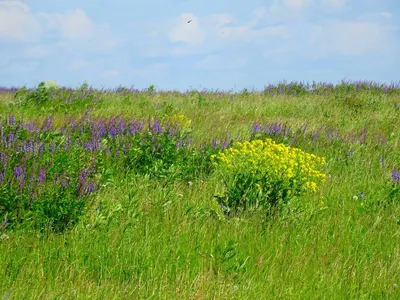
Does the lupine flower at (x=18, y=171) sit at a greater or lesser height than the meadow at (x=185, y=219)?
greater

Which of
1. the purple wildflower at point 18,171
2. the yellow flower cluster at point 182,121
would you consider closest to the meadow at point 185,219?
the purple wildflower at point 18,171

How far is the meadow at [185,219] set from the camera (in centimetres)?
376

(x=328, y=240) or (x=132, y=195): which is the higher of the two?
(x=132, y=195)

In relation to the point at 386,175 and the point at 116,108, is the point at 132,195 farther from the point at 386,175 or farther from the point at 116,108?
the point at 116,108

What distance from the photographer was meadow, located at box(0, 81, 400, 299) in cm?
376

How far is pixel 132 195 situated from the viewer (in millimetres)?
4965

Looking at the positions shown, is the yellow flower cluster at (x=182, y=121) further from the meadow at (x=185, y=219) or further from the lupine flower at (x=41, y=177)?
the lupine flower at (x=41, y=177)

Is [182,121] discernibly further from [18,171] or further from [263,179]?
[18,171]

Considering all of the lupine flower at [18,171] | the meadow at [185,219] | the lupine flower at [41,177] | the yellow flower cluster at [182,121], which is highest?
the yellow flower cluster at [182,121]

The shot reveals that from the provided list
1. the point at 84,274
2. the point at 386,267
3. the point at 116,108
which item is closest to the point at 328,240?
the point at 386,267

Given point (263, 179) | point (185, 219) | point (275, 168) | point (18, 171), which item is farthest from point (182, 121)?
point (185, 219)

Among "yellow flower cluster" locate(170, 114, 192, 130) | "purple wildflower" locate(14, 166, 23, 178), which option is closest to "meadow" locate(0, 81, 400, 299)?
"purple wildflower" locate(14, 166, 23, 178)

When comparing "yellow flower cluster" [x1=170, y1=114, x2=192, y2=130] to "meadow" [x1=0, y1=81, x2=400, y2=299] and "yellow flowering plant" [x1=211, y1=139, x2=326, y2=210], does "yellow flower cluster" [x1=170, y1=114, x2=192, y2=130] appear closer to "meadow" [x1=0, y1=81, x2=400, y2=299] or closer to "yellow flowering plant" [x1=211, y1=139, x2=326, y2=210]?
"meadow" [x1=0, y1=81, x2=400, y2=299]

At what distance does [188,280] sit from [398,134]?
820 centimetres
